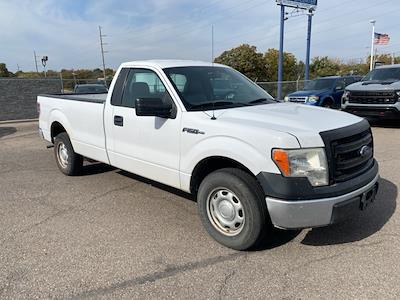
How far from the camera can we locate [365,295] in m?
2.89

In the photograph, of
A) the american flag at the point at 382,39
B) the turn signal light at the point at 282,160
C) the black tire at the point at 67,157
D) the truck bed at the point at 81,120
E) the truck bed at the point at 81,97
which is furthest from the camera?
the american flag at the point at 382,39

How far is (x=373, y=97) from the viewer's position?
10.9 metres

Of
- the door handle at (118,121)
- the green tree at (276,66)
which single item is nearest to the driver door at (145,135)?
the door handle at (118,121)

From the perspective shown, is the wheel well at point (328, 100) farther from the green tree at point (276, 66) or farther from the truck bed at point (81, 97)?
the green tree at point (276, 66)

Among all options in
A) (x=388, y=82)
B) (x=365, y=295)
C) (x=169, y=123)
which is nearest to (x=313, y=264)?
(x=365, y=295)

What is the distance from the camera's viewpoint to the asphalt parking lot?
305 cm

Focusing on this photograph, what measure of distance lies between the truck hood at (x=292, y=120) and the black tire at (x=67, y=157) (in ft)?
10.6

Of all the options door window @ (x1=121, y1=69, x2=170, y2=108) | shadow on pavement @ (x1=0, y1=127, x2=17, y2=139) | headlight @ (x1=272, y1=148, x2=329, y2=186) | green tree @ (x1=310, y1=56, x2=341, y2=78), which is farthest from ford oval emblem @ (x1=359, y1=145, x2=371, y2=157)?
green tree @ (x1=310, y1=56, x2=341, y2=78)

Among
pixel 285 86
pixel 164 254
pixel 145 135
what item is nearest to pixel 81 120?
pixel 145 135

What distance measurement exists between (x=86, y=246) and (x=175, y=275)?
1116 mm

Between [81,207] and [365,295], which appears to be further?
[81,207]

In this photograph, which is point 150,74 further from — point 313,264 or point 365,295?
point 365,295

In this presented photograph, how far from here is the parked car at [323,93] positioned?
1334 centimetres

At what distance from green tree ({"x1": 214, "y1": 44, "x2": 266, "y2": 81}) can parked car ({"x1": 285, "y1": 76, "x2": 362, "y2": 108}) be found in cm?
2476
